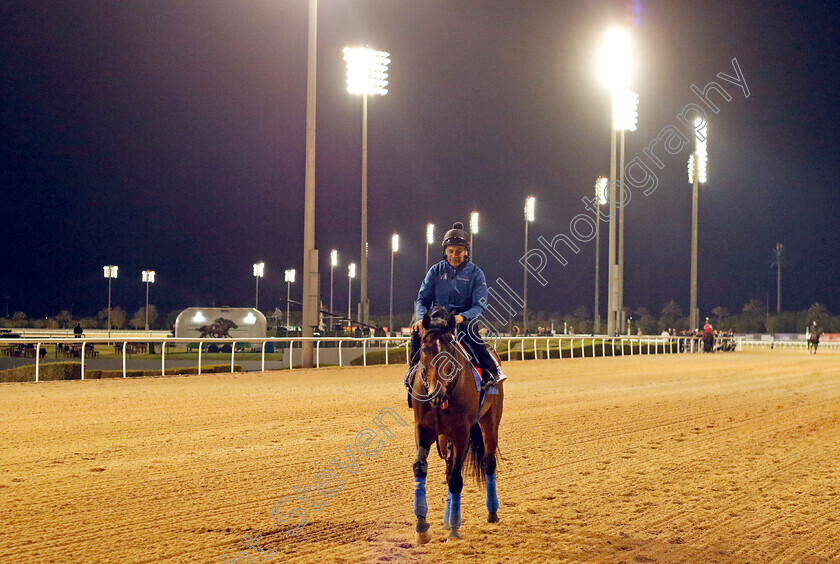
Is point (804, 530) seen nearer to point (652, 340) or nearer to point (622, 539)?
→ point (622, 539)

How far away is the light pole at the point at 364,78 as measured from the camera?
25.2 m

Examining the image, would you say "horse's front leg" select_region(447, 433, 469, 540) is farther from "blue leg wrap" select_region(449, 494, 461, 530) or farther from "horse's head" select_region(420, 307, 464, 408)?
"horse's head" select_region(420, 307, 464, 408)

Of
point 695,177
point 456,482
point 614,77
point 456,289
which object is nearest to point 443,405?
point 456,482

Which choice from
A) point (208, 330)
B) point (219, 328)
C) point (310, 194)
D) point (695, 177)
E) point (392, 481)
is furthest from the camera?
point (208, 330)

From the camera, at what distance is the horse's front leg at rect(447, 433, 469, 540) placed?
458 cm

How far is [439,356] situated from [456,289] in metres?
0.65

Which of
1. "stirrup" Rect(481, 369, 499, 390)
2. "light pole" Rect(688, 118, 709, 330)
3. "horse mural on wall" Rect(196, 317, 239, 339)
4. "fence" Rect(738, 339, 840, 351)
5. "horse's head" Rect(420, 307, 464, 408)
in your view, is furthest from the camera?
"fence" Rect(738, 339, 840, 351)

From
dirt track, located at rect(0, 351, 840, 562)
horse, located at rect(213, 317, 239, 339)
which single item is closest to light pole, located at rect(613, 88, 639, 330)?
dirt track, located at rect(0, 351, 840, 562)

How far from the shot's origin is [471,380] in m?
4.71

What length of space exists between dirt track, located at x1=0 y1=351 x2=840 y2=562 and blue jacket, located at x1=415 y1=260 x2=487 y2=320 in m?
1.46

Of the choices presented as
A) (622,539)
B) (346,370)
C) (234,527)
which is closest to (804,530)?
(622,539)

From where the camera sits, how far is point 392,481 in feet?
21.1

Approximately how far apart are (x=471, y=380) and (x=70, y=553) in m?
2.54

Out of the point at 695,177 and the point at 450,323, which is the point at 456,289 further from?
the point at 695,177
